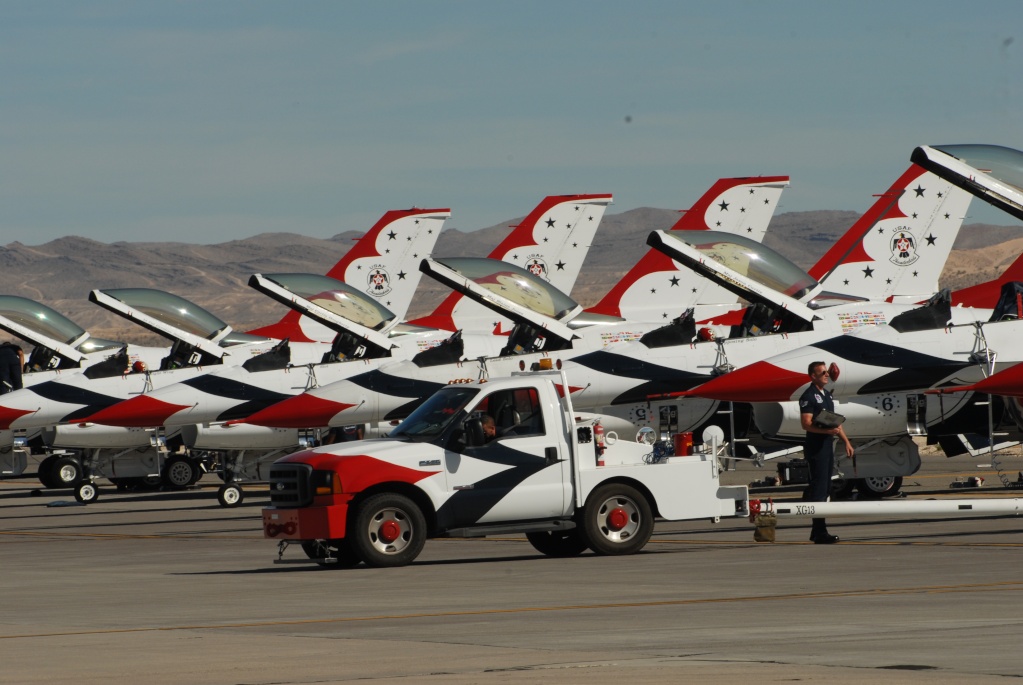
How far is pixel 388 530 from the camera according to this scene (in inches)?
577

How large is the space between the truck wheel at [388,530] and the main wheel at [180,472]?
18.2 meters

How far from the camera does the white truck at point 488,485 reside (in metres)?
14.6

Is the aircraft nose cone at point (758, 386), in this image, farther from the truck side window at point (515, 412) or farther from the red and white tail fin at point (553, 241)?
the red and white tail fin at point (553, 241)

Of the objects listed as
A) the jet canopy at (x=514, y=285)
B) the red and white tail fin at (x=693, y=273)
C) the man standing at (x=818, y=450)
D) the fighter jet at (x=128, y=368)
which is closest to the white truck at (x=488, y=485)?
the man standing at (x=818, y=450)

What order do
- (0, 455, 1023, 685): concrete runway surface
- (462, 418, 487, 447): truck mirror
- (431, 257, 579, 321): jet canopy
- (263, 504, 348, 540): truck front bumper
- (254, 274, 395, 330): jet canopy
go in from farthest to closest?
(254, 274, 395, 330): jet canopy
(431, 257, 579, 321): jet canopy
(462, 418, 487, 447): truck mirror
(263, 504, 348, 540): truck front bumper
(0, 455, 1023, 685): concrete runway surface

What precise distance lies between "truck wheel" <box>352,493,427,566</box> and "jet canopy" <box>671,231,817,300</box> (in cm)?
925

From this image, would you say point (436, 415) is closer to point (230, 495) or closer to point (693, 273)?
point (230, 495)

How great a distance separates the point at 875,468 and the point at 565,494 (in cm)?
876

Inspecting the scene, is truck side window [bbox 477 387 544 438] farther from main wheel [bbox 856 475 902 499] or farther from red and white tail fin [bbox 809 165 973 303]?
red and white tail fin [bbox 809 165 973 303]

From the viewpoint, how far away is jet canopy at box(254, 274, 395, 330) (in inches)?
1074

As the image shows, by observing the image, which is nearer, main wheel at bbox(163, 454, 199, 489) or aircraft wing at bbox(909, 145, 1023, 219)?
aircraft wing at bbox(909, 145, 1023, 219)

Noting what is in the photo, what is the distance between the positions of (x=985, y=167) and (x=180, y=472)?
18497mm

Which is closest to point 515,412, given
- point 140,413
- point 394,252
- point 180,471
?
point 140,413

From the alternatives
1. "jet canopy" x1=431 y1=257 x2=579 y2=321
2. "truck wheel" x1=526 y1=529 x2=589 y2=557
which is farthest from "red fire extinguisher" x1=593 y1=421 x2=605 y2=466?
"jet canopy" x1=431 y1=257 x2=579 y2=321
